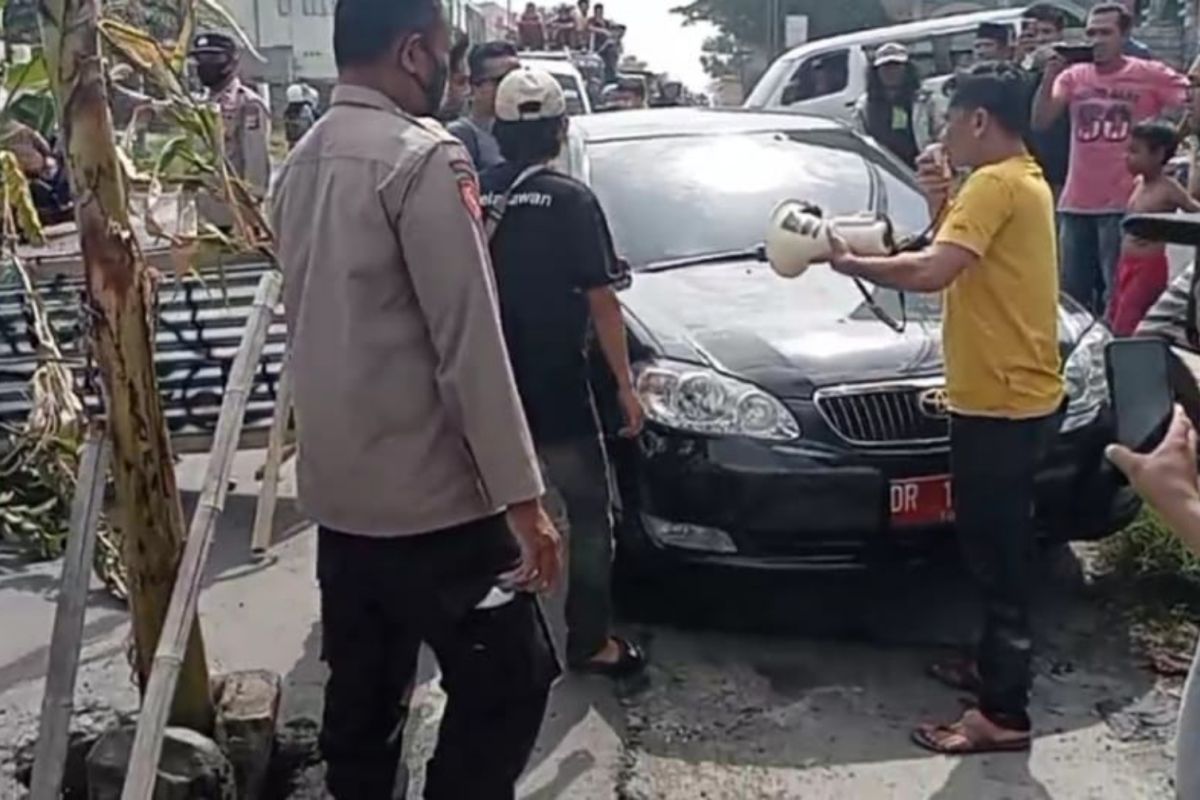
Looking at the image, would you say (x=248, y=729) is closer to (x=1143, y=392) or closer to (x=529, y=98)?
(x=529, y=98)

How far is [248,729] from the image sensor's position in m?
3.76

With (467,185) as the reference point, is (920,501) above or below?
below

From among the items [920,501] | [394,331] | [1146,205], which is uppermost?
[394,331]

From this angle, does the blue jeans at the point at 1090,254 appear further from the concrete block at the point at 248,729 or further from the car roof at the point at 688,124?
the concrete block at the point at 248,729

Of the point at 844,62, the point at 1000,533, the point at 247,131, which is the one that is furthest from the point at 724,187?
the point at 844,62

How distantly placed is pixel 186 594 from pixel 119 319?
670 mm

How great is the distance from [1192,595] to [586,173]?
107 inches

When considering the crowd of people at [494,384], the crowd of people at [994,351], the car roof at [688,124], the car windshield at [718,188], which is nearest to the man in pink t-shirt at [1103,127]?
the car roof at [688,124]

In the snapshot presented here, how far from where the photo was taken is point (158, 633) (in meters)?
3.51

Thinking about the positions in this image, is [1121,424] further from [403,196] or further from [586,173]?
[586,173]

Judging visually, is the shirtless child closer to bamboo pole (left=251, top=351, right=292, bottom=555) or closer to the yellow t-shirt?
the yellow t-shirt

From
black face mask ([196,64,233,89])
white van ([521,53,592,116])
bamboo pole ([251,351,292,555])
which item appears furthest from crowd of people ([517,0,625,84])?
bamboo pole ([251,351,292,555])

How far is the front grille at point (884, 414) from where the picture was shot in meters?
4.57

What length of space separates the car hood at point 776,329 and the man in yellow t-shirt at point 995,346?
2.29 feet
